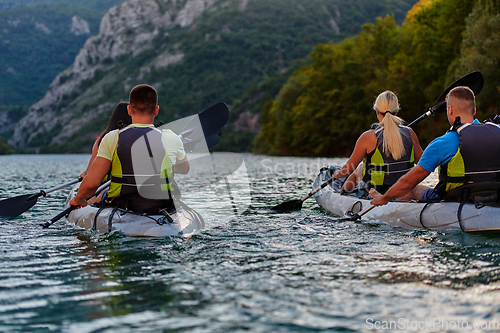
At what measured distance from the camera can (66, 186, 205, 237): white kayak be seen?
18.2 ft

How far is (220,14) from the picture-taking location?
140625 millimetres

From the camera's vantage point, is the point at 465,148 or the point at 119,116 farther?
the point at 119,116

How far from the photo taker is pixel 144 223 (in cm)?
562

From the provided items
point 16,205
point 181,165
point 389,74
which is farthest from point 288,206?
point 389,74

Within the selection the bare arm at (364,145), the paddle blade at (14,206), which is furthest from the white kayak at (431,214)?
the paddle blade at (14,206)

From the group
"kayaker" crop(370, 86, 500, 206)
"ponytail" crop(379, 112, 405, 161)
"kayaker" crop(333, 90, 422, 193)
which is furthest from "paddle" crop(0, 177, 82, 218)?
"kayaker" crop(370, 86, 500, 206)

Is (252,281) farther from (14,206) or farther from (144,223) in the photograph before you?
(14,206)

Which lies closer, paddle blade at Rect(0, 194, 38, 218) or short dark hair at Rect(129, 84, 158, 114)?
short dark hair at Rect(129, 84, 158, 114)

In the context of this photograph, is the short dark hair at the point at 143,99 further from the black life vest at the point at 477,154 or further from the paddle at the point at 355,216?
the black life vest at the point at 477,154

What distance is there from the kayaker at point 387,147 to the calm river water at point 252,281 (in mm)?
1205

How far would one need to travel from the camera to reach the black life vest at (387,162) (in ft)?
22.9

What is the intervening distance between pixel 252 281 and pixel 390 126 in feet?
13.4

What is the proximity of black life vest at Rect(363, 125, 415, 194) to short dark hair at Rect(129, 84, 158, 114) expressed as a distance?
365 cm

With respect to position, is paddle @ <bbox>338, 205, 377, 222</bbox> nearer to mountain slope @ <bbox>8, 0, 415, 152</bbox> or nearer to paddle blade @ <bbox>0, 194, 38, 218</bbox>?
paddle blade @ <bbox>0, 194, 38, 218</bbox>
